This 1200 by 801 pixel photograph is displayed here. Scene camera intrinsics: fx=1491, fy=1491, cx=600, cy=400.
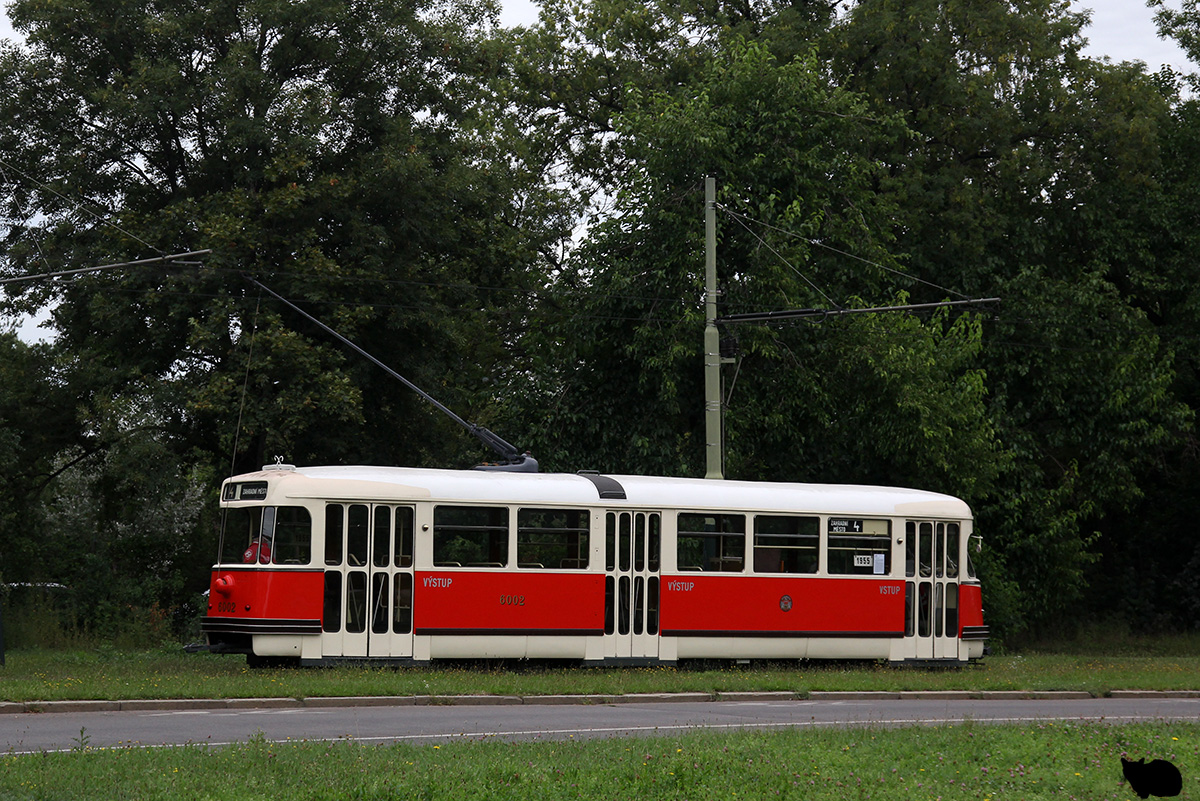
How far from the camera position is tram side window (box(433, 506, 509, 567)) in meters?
21.8

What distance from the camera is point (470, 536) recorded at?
22031 mm

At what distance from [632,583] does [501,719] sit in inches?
301

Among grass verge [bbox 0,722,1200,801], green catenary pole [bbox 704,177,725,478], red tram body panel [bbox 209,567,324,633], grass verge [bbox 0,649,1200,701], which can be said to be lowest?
grass verge [bbox 0,649,1200,701]

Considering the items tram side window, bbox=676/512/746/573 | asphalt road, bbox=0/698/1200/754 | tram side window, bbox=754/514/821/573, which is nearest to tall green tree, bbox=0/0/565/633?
tram side window, bbox=676/512/746/573

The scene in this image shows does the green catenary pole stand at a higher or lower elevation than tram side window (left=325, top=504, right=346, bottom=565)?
higher

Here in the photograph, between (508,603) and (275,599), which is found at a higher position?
(275,599)

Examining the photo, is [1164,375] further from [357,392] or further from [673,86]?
[357,392]

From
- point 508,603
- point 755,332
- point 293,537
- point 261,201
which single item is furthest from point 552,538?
point 261,201

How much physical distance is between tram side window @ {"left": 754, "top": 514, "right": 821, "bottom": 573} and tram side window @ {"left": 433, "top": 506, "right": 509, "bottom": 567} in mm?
4294

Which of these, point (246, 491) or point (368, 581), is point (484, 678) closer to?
point (368, 581)

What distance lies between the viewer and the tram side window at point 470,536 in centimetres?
2175

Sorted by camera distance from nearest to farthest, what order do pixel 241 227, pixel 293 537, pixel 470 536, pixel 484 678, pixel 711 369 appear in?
pixel 484 678 < pixel 293 537 < pixel 470 536 < pixel 711 369 < pixel 241 227

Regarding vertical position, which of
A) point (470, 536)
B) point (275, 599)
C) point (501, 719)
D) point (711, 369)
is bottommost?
point (501, 719)

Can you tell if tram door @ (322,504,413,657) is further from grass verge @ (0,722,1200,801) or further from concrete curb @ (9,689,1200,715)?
grass verge @ (0,722,1200,801)
